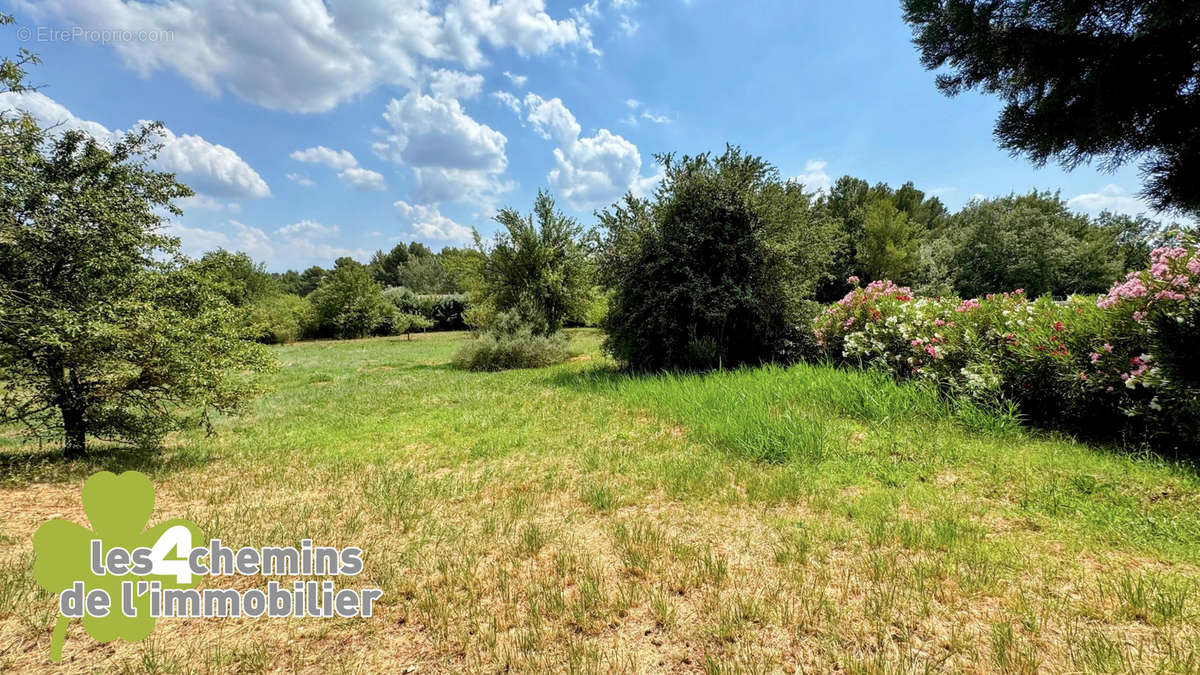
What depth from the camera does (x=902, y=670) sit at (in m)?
1.65

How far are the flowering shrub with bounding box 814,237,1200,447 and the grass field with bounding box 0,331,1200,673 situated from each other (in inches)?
20.2

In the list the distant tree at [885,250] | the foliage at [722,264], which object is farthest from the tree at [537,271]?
the distant tree at [885,250]

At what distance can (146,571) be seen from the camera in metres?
2.38

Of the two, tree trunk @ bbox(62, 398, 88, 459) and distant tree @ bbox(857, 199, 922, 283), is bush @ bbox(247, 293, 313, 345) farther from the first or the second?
distant tree @ bbox(857, 199, 922, 283)

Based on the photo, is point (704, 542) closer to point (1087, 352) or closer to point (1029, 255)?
point (1087, 352)

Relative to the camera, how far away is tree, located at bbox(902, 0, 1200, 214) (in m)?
2.42

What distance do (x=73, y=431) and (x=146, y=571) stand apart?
4378mm

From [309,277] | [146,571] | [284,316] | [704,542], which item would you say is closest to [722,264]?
[704,542]

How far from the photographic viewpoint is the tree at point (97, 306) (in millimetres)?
4188

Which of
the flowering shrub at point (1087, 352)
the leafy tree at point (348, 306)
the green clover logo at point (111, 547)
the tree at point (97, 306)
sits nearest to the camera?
the green clover logo at point (111, 547)

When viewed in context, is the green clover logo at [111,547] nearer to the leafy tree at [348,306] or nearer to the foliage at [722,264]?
the foliage at [722,264]

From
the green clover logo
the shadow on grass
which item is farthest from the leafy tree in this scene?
the green clover logo

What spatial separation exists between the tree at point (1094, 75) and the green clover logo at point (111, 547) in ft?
19.5

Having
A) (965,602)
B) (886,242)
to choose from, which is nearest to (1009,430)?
(965,602)
